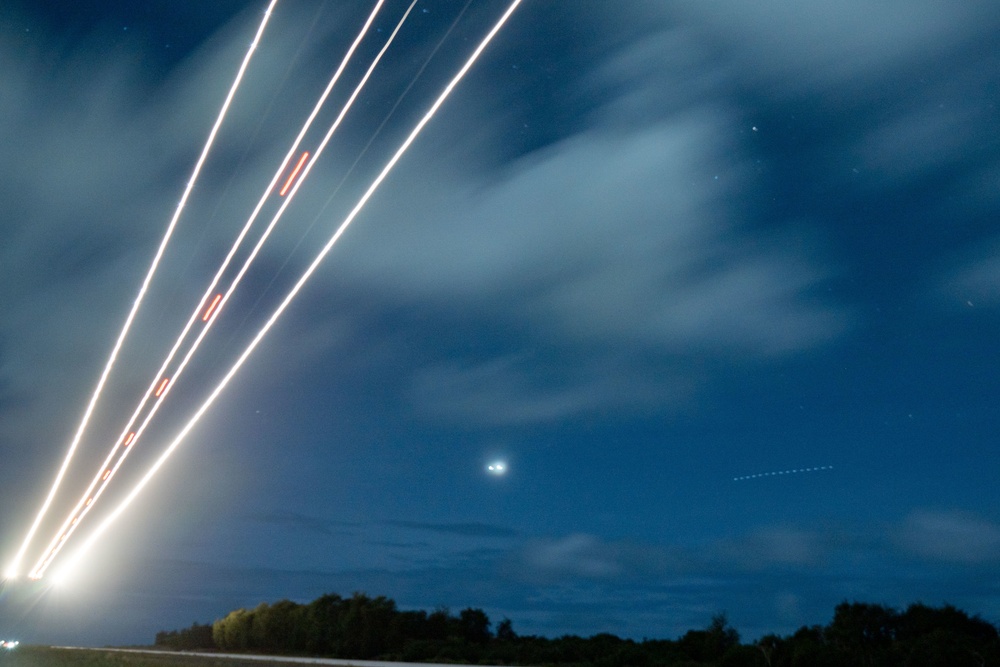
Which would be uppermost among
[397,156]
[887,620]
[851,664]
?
[397,156]

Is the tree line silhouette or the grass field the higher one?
the tree line silhouette

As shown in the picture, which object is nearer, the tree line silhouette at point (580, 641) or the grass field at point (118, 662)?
the tree line silhouette at point (580, 641)

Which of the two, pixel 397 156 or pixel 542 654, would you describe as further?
pixel 542 654

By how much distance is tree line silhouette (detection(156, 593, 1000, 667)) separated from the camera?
25.5 m

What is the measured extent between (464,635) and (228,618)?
19.6 metres

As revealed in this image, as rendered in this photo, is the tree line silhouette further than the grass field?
No

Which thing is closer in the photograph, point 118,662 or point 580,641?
point 118,662

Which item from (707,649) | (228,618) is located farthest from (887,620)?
(228,618)

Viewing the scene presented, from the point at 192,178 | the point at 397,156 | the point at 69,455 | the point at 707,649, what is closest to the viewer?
the point at 397,156

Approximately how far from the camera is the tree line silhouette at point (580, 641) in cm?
2552

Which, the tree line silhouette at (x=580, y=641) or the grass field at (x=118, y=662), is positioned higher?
the tree line silhouette at (x=580, y=641)

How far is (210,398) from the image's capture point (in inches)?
677

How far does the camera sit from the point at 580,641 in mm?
40594

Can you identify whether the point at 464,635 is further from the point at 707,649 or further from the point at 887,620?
the point at 887,620
